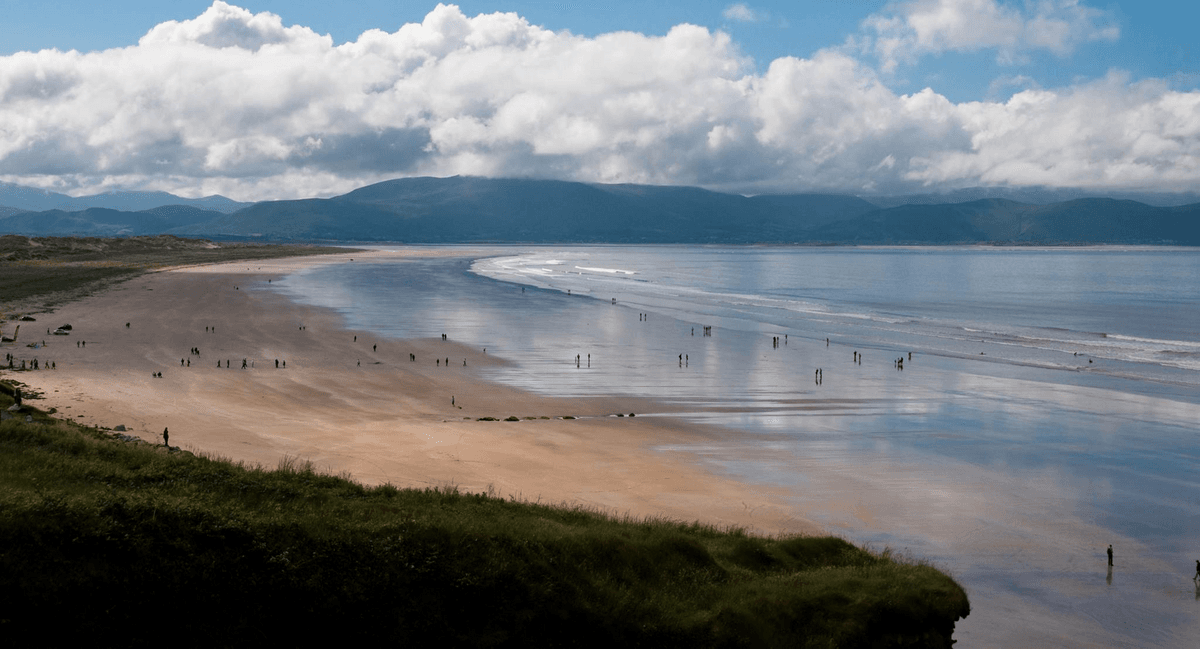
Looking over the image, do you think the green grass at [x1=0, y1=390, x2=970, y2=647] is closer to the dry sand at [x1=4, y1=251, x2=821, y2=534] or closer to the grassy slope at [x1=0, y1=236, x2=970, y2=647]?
the grassy slope at [x1=0, y1=236, x2=970, y2=647]

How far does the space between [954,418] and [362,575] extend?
95.1ft

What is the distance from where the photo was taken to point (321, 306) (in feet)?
245

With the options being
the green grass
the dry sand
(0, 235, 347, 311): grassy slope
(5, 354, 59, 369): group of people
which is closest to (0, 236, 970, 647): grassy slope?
the green grass

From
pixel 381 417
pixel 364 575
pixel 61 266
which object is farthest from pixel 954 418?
pixel 61 266

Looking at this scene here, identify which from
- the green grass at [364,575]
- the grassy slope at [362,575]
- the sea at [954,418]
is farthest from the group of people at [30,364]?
the green grass at [364,575]

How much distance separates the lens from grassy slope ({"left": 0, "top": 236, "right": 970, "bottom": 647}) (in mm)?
9656

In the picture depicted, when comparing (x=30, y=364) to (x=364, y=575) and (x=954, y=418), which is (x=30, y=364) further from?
(x=954, y=418)

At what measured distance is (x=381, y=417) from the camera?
3078 centimetres

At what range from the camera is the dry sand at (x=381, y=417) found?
22.2m

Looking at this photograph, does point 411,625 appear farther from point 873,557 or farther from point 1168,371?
point 1168,371

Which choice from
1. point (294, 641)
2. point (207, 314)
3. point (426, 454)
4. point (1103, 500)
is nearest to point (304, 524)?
point (294, 641)

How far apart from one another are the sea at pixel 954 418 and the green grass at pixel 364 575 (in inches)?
180

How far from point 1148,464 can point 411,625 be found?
2596 centimetres

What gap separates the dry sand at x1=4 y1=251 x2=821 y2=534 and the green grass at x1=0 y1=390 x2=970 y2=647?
20.9 feet
